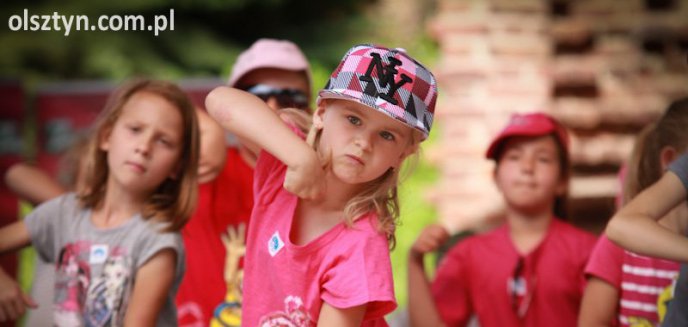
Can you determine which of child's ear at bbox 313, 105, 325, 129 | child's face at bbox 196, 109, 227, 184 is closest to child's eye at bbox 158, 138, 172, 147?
child's face at bbox 196, 109, 227, 184

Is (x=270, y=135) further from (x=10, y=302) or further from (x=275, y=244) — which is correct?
(x=10, y=302)

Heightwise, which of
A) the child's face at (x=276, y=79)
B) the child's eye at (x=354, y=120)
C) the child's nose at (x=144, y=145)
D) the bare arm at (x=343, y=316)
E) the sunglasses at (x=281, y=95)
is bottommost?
the bare arm at (x=343, y=316)

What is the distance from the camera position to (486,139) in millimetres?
5230

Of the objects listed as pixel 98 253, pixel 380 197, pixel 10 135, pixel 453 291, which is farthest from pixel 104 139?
pixel 10 135

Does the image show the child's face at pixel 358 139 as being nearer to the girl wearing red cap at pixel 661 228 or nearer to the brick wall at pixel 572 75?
the girl wearing red cap at pixel 661 228

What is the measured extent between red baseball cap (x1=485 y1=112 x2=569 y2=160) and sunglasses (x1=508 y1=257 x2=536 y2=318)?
1.39 ft

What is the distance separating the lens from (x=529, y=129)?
3.32 meters

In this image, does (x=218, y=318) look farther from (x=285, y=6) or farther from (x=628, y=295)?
(x=285, y=6)

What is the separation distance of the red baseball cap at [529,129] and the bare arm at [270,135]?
123 centimetres

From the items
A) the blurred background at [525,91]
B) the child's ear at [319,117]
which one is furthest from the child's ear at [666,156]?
the blurred background at [525,91]

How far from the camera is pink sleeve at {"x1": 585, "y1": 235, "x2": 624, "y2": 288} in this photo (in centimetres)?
283

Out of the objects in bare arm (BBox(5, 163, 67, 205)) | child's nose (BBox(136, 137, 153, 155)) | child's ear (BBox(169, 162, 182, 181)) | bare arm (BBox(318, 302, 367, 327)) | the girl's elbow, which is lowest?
bare arm (BBox(318, 302, 367, 327))

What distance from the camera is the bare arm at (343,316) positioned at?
2.22 meters

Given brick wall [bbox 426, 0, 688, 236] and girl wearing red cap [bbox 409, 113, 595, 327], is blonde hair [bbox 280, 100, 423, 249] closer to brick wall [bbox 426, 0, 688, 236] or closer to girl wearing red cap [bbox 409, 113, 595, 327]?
girl wearing red cap [bbox 409, 113, 595, 327]
